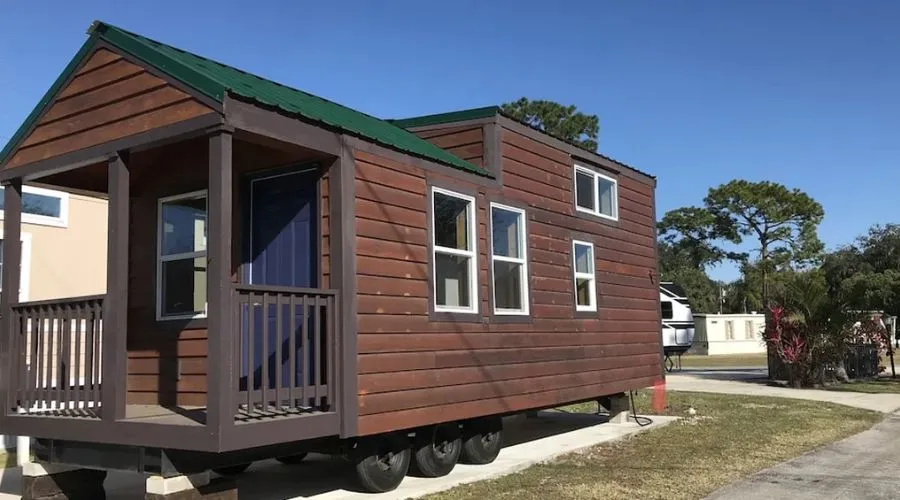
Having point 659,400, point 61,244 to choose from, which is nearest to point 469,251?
point 659,400

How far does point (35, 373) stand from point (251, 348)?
2.44 meters

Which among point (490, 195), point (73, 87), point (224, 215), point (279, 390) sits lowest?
point (279, 390)

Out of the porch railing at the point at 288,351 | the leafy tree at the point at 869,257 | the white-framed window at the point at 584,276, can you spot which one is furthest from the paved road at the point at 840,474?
the leafy tree at the point at 869,257

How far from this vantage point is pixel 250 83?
7188mm

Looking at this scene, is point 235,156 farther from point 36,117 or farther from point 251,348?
point 251,348

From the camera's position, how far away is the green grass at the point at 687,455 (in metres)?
7.15

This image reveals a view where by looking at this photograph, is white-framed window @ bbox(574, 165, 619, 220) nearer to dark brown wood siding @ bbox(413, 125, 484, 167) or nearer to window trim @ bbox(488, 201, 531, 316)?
window trim @ bbox(488, 201, 531, 316)

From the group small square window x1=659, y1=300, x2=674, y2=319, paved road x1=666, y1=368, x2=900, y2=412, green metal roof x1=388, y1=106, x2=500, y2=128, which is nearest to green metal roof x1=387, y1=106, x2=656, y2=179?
green metal roof x1=388, y1=106, x2=500, y2=128

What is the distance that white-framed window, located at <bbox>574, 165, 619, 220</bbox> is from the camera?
10.8m

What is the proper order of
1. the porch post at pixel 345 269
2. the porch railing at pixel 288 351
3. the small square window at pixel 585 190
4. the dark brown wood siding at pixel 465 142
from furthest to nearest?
the small square window at pixel 585 190 < the dark brown wood siding at pixel 465 142 < the porch post at pixel 345 269 < the porch railing at pixel 288 351

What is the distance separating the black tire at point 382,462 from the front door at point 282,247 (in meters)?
0.96

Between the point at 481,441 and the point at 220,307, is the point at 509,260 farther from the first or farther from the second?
the point at 220,307

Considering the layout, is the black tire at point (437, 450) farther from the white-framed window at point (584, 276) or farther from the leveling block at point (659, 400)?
the leveling block at point (659, 400)

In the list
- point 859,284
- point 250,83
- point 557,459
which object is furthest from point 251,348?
point 859,284
